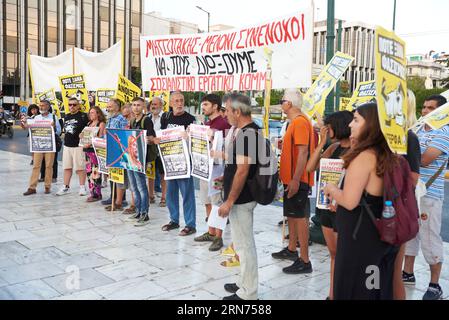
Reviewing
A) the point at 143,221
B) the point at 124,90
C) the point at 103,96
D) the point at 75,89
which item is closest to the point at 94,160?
the point at 124,90

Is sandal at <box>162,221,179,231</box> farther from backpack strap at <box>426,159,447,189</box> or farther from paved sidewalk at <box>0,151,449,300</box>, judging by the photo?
backpack strap at <box>426,159,447,189</box>

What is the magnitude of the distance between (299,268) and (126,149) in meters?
3.43

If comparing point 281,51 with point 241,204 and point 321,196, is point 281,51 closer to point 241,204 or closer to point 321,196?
point 321,196

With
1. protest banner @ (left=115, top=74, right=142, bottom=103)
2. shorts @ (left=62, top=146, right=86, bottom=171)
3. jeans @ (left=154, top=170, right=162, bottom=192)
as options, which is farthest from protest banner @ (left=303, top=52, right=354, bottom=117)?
shorts @ (left=62, top=146, right=86, bottom=171)

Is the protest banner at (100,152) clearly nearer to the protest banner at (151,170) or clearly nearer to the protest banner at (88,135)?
the protest banner at (88,135)

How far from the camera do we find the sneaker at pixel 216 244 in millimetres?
5242

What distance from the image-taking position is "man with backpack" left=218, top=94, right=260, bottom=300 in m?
3.51

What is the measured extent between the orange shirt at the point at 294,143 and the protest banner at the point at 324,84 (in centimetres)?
89

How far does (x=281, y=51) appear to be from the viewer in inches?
202

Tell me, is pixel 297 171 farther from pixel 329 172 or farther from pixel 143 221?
pixel 143 221

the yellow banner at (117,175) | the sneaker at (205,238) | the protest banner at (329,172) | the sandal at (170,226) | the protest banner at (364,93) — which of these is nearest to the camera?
the protest banner at (329,172)

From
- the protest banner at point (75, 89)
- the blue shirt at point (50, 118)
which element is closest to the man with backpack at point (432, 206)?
the blue shirt at point (50, 118)

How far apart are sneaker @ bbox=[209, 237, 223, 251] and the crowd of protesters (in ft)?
0.04

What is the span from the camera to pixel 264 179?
11.7 feet
